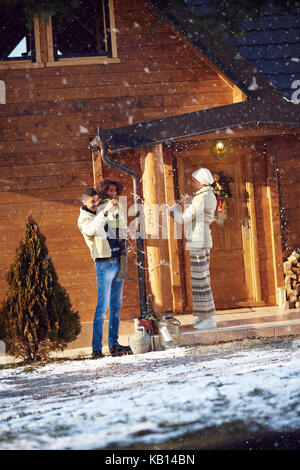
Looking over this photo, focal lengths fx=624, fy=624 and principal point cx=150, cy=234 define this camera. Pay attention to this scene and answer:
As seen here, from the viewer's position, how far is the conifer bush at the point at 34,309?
766cm

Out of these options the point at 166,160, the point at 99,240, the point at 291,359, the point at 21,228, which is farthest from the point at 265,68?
the point at 291,359

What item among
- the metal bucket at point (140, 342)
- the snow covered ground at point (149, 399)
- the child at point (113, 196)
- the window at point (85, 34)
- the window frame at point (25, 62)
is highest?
the window at point (85, 34)

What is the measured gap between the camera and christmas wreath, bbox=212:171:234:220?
949 cm

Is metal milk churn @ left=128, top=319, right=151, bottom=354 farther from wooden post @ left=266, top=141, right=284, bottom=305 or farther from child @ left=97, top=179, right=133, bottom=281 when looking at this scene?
wooden post @ left=266, top=141, right=284, bottom=305

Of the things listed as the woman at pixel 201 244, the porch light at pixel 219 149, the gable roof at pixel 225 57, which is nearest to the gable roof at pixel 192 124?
the gable roof at pixel 225 57

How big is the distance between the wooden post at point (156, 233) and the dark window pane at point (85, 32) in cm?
239

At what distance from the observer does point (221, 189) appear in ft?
31.2

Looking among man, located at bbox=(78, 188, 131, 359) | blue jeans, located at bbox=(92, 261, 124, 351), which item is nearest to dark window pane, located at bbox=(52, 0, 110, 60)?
man, located at bbox=(78, 188, 131, 359)

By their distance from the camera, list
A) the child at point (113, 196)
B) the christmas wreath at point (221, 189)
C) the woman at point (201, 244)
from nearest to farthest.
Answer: the child at point (113, 196), the woman at point (201, 244), the christmas wreath at point (221, 189)

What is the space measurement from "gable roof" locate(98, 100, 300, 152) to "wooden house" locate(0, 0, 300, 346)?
2.32 feet
